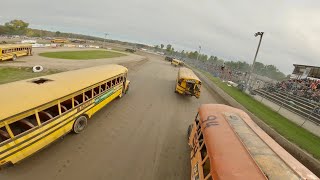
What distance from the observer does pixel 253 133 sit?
20.5 feet

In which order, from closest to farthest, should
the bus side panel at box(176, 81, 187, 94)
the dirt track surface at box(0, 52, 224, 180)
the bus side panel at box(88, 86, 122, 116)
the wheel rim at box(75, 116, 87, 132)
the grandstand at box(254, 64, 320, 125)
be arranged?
the dirt track surface at box(0, 52, 224, 180), the wheel rim at box(75, 116, 87, 132), the bus side panel at box(88, 86, 122, 116), the grandstand at box(254, 64, 320, 125), the bus side panel at box(176, 81, 187, 94)

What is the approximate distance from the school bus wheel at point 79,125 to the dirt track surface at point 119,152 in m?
0.27

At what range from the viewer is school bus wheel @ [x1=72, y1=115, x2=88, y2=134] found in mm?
8930

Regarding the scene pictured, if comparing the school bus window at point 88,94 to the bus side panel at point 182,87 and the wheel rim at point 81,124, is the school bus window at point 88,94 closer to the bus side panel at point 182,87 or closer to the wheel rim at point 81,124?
the wheel rim at point 81,124

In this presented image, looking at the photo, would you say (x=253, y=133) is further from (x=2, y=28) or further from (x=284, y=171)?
(x=2, y=28)

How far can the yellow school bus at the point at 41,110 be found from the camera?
19.5 ft

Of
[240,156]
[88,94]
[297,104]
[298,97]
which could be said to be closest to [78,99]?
[88,94]

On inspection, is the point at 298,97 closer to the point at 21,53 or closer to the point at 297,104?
the point at 297,104

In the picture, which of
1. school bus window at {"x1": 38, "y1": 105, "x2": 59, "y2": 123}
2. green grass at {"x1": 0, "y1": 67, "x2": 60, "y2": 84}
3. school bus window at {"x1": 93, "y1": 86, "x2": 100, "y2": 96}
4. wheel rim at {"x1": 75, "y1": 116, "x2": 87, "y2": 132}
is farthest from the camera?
green grass at {"x1": 0, "y1": 67, "x2": 60, "y2": 84}

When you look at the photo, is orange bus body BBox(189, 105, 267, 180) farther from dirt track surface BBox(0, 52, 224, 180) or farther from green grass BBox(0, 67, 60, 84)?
green grass BBox(0, 67, 60, 84)

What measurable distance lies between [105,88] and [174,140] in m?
5.11

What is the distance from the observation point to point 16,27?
335ft

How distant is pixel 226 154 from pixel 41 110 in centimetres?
608

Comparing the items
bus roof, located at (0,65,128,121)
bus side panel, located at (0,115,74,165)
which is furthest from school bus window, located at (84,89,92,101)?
bus side panel, located at (0,115,74,165)
